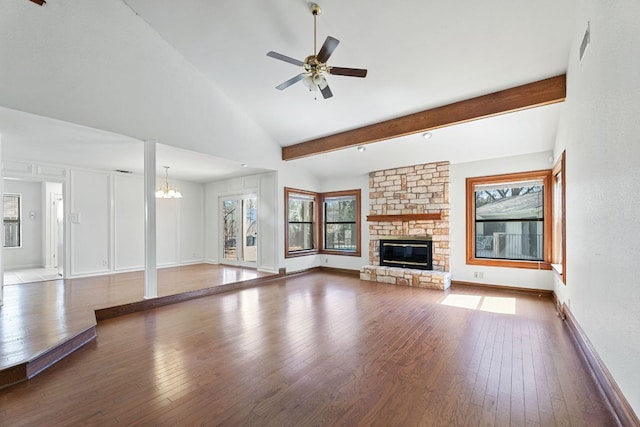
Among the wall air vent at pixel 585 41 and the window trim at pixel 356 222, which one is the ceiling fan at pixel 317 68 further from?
the window trim at pixel 356 222

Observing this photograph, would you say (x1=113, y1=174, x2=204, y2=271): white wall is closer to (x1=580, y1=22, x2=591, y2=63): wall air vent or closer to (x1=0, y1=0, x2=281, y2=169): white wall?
(x1=0, y1=0, x2=281, y2=169): white wall

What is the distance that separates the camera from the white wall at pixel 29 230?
7.37 meters

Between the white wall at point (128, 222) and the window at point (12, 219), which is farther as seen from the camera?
the window at point (12, 219)

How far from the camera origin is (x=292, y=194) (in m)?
7.52

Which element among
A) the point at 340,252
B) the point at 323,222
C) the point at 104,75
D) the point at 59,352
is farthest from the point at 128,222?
the point at 340,252

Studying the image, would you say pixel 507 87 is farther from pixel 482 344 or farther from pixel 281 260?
pixel 281 260

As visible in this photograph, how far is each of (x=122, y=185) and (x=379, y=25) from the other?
6895mm

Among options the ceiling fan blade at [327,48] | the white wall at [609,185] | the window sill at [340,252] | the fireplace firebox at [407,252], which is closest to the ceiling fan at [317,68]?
the ceiling fan blade at [327,48]

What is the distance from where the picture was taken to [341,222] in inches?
321

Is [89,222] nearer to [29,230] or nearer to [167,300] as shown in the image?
[29,230]

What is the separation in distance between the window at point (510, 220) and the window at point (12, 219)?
37.3ft

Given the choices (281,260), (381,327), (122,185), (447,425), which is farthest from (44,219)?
(447,425)

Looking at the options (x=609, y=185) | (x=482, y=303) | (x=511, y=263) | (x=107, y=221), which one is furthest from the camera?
(x=107, y=221)

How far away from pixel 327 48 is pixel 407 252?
499 centimetres
